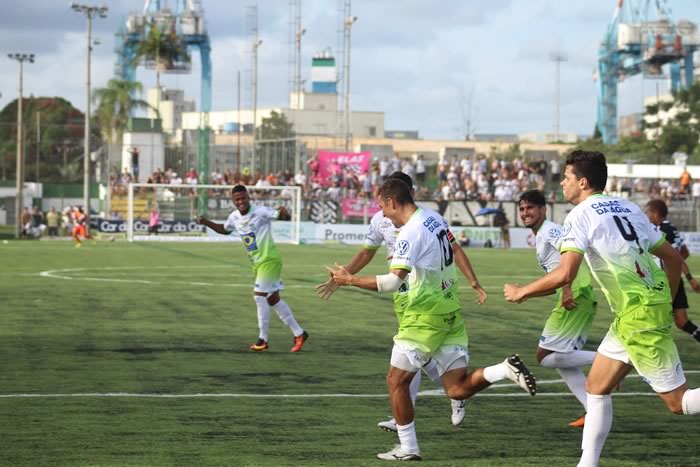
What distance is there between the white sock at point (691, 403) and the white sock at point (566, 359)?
111 inches

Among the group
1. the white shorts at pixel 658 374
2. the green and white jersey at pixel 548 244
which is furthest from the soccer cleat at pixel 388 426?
the white shorts at pixel 658 374

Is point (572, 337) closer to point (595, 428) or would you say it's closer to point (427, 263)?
point (427, 263)

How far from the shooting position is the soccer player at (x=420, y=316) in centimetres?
843

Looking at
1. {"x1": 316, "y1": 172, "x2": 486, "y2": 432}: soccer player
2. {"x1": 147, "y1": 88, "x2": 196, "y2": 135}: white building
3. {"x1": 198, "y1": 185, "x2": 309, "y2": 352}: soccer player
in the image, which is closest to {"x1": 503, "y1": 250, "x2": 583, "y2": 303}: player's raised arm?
{"x1": 316, "y1": 172, "x2": 486, "y2": 432}: soccer player

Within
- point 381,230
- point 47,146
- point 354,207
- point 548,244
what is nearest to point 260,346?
point 381,230

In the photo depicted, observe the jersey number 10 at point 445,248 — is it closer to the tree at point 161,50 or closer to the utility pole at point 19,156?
the utility pole at point 19,156

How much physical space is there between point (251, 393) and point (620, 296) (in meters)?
5.38

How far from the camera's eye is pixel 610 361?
7492mm

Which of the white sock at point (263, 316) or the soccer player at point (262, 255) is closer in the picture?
the white sock at point (263, 316)

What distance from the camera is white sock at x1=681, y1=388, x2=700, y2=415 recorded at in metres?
7.33

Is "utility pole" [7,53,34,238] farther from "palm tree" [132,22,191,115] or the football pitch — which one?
the football pitch

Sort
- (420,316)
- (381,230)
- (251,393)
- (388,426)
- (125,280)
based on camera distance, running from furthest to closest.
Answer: (125,280) → (251,393) → (381,230) → (388,426) → (420,316)

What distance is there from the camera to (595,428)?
7484mm

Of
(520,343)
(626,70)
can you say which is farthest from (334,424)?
(626,70)
